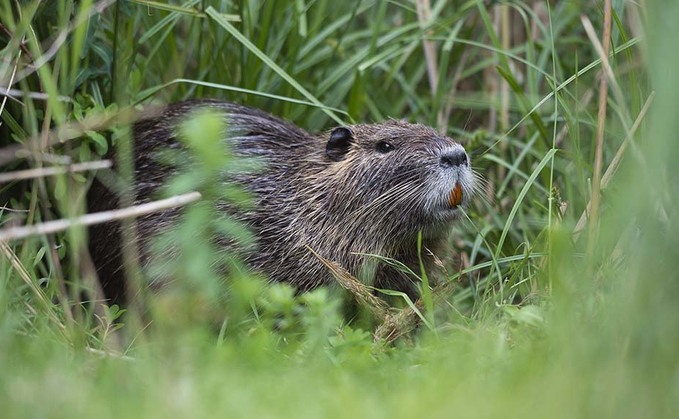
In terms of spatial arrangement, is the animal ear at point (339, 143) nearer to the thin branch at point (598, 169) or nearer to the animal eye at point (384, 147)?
the animal eye at point (384, 147)

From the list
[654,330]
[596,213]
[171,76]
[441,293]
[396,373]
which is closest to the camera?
[654,330]

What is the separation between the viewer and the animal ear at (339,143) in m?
3.47

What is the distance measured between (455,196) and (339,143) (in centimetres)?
51

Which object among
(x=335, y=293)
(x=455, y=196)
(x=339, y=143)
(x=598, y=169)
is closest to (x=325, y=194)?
(x=339, y=143)

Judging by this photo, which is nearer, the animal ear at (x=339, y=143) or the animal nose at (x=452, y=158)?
the animal nose at (x=452, y=158)

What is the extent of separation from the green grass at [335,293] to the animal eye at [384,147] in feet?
1.30

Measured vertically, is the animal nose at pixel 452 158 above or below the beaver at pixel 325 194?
above

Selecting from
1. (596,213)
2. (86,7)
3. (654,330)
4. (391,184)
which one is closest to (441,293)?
(391,184)

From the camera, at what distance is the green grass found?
6.41ft

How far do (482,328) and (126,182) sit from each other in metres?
1.28

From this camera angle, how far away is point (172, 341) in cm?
218

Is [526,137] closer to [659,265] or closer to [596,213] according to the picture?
[596,213]

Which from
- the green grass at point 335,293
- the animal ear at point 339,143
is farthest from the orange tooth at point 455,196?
the animal ear at point 339,143

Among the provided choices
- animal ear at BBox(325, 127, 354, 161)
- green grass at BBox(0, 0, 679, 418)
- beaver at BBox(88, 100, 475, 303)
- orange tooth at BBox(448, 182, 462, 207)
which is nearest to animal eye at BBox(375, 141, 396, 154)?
beaver at BBox(88, 100, 475, 303)
